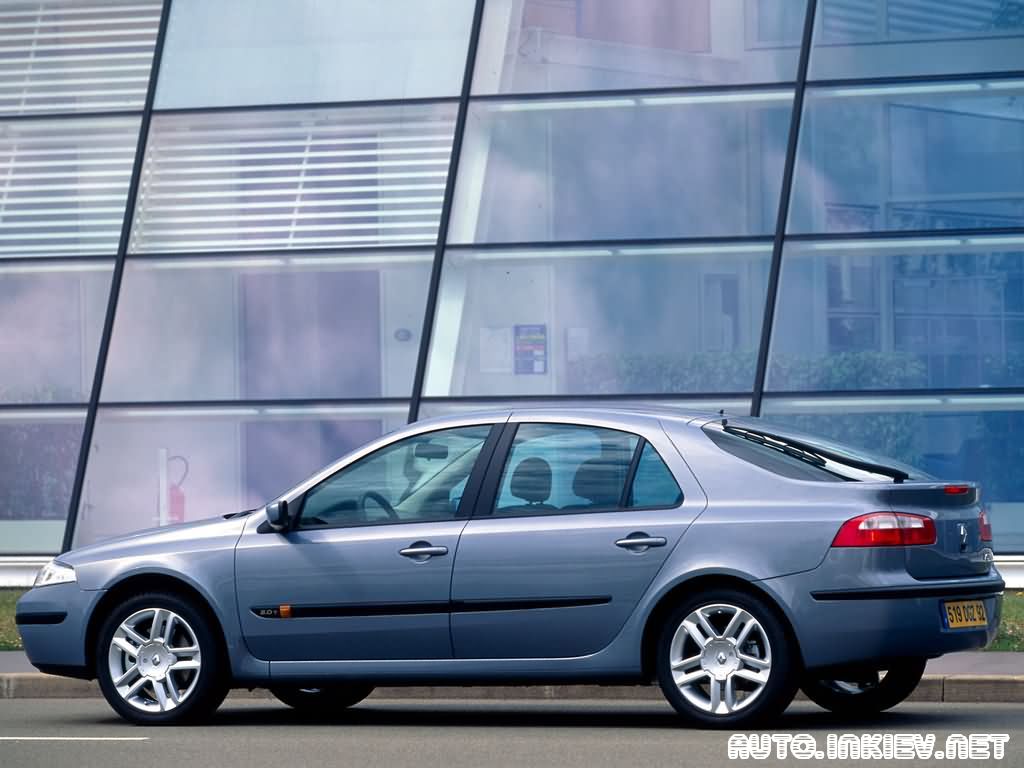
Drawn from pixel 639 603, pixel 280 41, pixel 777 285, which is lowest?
pixel 639 603

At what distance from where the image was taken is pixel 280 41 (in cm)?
1742

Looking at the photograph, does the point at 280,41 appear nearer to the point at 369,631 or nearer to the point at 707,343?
the point at 707,343

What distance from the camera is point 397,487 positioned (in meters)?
8.77

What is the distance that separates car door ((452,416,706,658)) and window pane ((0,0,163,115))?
1006 cm

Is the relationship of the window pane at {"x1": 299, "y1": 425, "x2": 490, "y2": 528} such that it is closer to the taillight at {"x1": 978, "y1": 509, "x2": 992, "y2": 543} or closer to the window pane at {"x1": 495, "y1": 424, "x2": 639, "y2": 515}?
the window pane at {"x1": 495, "y1": 424, "x2": 639, "y2": 515}

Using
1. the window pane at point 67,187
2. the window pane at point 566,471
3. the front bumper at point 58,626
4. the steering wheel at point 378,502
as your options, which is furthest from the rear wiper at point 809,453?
the window pane at point 67,187

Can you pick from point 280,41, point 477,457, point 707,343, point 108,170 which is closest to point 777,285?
point 707,343

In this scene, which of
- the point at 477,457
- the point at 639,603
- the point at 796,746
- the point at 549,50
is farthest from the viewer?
the point at 549,50

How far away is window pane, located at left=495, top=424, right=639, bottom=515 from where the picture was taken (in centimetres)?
849

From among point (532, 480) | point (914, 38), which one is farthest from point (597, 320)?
point (532, 480)

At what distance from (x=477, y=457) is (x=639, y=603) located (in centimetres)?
109

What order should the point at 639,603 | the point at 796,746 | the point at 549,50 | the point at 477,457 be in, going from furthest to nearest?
the point at 549,50
the point at 477,457
the point at 639,603
the point at 796,746

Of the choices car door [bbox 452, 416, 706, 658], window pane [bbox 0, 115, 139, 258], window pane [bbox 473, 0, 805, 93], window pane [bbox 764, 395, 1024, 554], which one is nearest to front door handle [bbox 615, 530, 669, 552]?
car door [bbox 452, 416, 706, 658]

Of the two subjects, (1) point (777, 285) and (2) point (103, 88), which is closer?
(1) point (777, 285)
